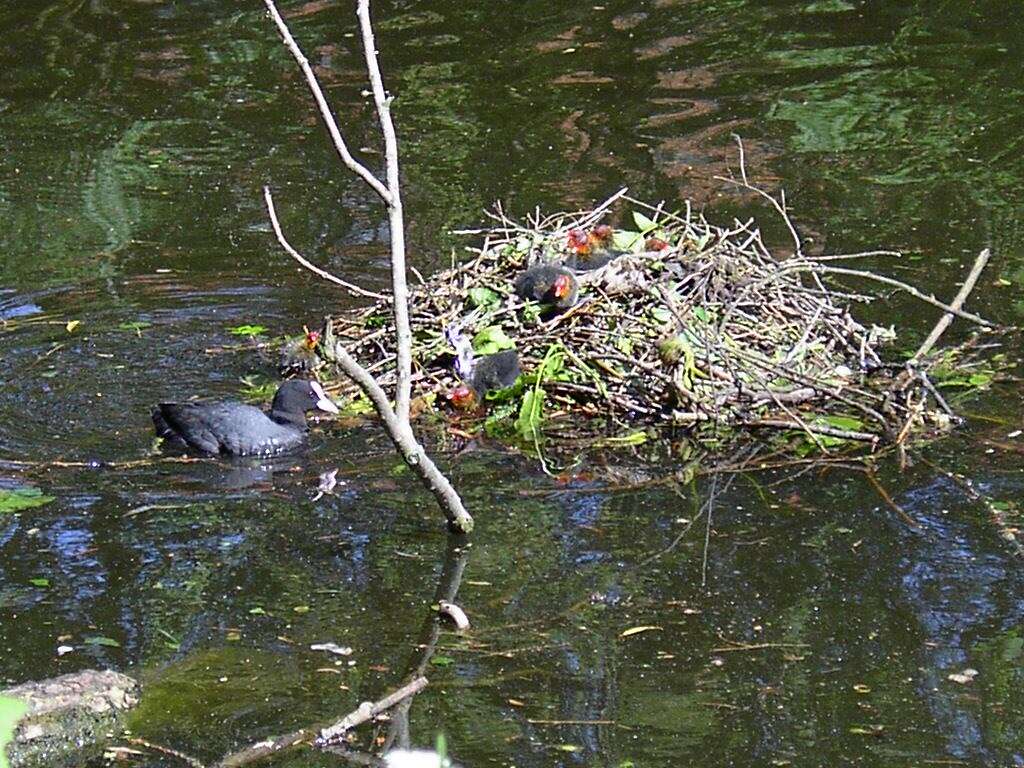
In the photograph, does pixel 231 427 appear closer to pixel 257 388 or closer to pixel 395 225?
pixel 257 388

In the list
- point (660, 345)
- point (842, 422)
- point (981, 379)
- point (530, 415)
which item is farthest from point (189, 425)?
point (981, 379)

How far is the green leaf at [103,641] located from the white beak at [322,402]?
1931 mm

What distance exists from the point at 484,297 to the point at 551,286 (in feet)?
1.52

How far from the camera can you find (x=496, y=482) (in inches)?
250

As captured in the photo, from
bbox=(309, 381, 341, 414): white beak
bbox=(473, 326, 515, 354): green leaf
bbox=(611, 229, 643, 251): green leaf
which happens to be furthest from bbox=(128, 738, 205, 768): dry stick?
bbox=(611, 229, 643, 251): green leaf

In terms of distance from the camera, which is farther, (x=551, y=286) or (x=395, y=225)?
(x=551, y=286)

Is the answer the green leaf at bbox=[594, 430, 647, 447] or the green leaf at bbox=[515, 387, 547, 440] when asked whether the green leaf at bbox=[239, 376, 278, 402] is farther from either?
the green leaf at bbox=[594, 430, 647, 447]

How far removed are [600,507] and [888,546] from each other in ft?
3.40

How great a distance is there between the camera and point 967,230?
9312mm

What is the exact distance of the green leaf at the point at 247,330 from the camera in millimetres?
8008

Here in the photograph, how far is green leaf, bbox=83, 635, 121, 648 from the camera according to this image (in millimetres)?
5059

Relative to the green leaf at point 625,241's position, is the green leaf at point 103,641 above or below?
above

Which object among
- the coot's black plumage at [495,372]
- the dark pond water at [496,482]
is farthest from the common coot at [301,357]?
the coot's black plumage at [495,372]

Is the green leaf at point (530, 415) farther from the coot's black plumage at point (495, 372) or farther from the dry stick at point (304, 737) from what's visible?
the dry stick at point (304, 737)
